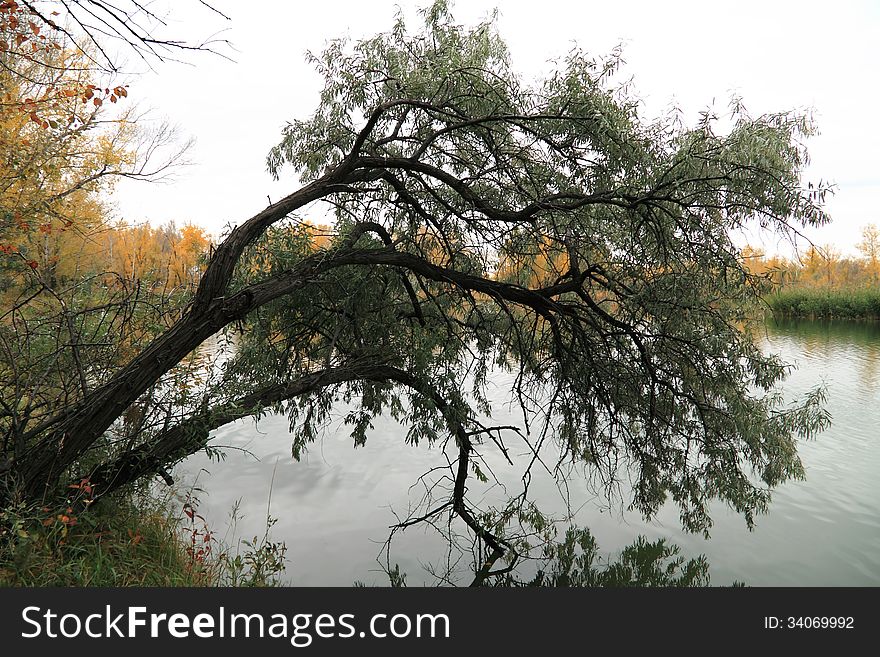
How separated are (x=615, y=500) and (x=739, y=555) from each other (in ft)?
5.75

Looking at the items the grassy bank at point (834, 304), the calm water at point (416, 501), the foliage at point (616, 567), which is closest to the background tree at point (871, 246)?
the grassy bank at point (834, 304)

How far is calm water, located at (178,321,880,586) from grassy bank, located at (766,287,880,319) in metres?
17.4

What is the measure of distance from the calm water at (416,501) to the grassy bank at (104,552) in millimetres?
1360

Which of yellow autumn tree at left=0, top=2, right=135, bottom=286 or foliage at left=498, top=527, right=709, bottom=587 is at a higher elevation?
yellow autumn tree at left=0, top=2, right=135, bottom=286

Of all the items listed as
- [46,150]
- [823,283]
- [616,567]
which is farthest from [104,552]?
[823,283]

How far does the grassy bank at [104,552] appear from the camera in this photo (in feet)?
12.3

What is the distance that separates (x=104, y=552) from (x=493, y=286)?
3730mm

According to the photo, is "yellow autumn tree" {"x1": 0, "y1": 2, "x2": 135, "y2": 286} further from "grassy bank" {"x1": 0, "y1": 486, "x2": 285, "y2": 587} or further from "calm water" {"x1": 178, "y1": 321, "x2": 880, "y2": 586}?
"calm water" {"x1": 178, "y1": 321, "x2": 880, "y2": 586}

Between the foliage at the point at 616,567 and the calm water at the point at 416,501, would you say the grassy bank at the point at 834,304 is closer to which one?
the calm water at the point at 416,501

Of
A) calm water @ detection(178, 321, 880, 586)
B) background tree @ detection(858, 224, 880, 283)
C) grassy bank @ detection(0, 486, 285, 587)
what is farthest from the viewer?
background tree @ detection(858, 224, 880, 283)

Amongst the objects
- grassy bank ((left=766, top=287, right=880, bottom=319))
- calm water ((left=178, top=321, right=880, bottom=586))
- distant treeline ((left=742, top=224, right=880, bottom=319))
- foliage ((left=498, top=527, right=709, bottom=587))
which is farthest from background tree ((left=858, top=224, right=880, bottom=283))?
foliage ((left=498, top=527, right=709, bottom=587))

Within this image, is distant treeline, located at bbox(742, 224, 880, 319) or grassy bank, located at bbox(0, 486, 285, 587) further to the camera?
distant treeline, located at bbox(742, 224, 880, 319)

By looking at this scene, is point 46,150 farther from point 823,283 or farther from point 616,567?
point 823,283

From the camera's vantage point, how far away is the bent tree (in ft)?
15.3
